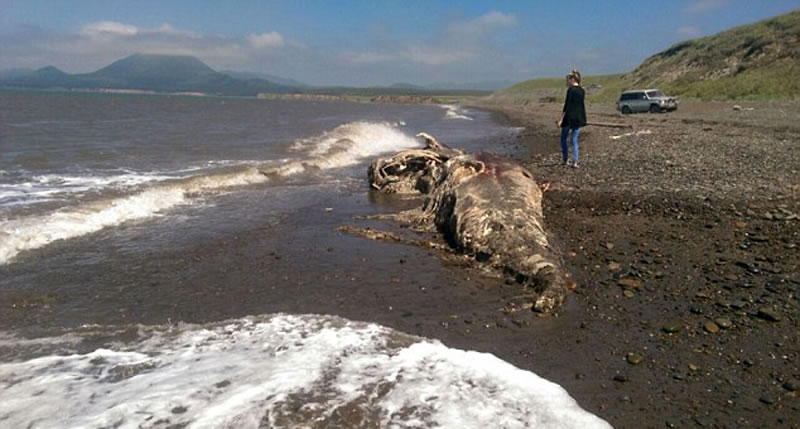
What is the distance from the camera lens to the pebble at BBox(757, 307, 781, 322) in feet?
14.6

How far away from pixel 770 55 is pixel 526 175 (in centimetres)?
4331

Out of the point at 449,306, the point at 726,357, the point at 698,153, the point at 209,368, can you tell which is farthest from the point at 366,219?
the point at 698,153

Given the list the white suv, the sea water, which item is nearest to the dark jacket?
the sea water

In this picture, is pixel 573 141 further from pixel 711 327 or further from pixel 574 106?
pixel 711 327

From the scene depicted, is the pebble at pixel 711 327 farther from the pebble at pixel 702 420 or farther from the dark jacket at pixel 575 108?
the dark jacket at pixel 575 108

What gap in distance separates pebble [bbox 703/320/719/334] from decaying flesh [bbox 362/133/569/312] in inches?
47.7

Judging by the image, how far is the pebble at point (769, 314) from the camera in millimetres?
4441

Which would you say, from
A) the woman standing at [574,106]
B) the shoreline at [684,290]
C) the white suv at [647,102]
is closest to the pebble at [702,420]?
the shoreline at [684,290]

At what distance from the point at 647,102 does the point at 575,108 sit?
24687 mm

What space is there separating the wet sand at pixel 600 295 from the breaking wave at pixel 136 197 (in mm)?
2100

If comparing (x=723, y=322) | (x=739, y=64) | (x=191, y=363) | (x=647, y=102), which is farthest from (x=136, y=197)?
(x=739, y=64)

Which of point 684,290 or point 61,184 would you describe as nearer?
point 684,290

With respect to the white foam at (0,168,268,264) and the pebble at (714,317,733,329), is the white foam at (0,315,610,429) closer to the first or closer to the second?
the pebble at (714,317,733,329)

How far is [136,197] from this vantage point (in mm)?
10008
